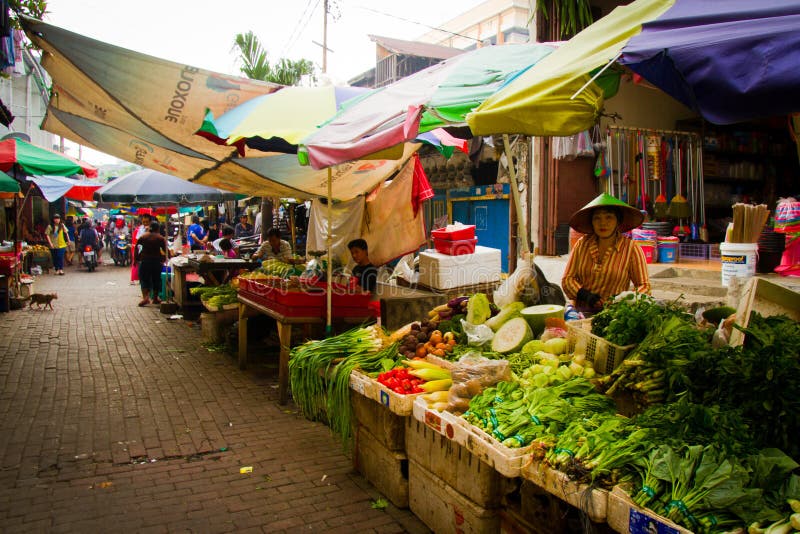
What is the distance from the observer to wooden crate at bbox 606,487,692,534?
2094mm

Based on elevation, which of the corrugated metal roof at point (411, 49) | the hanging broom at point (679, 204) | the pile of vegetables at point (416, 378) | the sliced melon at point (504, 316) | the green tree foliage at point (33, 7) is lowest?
the pile of vegetables at point (416, 378)

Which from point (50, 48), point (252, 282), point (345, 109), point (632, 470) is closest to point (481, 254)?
point (345, 109)

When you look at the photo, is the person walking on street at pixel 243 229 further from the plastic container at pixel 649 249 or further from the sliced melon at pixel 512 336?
the sliced melon at pixel 512 336

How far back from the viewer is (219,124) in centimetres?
696

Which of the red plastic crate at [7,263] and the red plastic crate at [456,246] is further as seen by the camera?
the red plastic crate at [7,263]

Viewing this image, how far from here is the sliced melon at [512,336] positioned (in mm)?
4328

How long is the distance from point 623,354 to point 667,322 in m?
0.31

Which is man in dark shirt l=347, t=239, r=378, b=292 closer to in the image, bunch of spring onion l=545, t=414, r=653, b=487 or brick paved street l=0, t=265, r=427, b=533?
brick paved street l=0, t=265, r=427, b=533

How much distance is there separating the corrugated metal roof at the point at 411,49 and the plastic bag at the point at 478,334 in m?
19.9

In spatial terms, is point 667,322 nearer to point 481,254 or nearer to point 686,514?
point 686,514

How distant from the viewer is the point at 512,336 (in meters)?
4.42

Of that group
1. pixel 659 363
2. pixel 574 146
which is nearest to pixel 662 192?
pixel 574 146

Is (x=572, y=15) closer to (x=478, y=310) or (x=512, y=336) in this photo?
(x=478, y=310)

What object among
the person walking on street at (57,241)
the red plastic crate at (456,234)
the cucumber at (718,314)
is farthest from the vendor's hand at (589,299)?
the person walking on street at (57,241)
